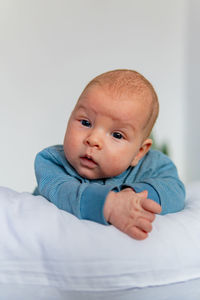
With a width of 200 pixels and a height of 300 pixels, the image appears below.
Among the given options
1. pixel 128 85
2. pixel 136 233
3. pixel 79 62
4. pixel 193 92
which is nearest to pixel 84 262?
pixel 136 233

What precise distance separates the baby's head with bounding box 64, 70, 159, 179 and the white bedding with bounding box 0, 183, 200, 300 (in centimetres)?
21

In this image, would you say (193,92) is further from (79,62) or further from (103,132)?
(103,132)

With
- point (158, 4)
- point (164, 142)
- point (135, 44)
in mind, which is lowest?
point (164, 142)

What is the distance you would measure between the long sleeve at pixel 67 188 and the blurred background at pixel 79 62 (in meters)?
1.02

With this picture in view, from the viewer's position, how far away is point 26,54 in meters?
1.96

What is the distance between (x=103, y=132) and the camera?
86 cm

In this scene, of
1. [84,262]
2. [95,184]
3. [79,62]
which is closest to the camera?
[84,262]

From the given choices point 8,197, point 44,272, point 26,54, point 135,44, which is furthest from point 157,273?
point 135,44

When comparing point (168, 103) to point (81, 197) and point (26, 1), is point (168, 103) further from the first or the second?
point (81, 197)

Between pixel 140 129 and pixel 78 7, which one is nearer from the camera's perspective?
pixel 140 129

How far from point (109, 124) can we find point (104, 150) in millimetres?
58

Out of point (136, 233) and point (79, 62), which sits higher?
point (79, 62)

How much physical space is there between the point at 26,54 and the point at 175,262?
60.4 inches

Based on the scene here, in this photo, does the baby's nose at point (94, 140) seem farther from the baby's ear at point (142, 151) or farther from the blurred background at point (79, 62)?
the blurred background at point (79, 62)
